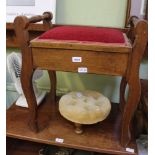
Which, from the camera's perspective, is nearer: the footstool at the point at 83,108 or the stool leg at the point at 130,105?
the stool leg at the point at 130,105

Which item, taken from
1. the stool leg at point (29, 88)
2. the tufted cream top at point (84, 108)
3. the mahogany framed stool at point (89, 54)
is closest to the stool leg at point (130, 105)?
the mahogany framed stool at point (89, 54)

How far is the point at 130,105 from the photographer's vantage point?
73cm

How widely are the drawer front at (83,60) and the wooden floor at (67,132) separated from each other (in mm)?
346

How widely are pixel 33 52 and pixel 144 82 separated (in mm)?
653

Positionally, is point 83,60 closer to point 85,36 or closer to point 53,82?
point 85,36

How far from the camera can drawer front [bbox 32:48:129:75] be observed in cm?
67

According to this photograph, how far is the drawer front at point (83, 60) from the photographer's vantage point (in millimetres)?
674

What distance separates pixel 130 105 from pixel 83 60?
0.26 m

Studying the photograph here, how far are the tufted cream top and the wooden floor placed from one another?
0.32 ft

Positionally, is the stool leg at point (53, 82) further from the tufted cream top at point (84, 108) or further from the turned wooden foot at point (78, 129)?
the turned wooden foot at point (78, 129)

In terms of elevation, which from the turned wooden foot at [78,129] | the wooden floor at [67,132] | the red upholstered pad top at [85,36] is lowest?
the wooden floor at [67,132]

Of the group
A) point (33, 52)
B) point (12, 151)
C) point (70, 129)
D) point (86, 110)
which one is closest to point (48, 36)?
point (33, 52)

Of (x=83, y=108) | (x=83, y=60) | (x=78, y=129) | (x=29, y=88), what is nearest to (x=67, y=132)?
(x=78, y=129)

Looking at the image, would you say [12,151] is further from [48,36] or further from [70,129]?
[48,36]
